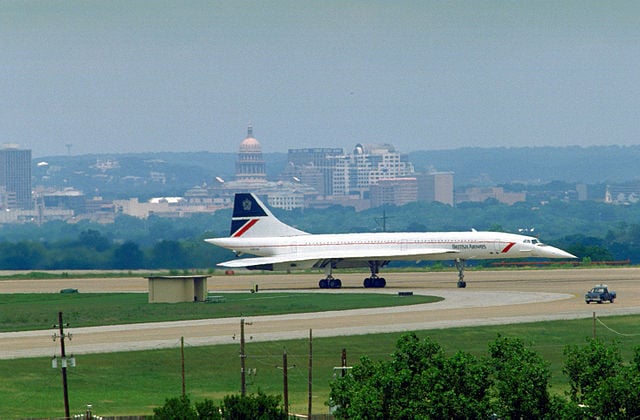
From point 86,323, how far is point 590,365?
42.2 metres

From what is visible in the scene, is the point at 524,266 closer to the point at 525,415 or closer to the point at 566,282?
the point at 566,282

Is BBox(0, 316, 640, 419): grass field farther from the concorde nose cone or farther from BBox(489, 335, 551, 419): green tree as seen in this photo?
the concorde nose cone

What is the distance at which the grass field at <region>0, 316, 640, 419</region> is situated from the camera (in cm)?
5212

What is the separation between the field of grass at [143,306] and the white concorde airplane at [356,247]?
6.37 m

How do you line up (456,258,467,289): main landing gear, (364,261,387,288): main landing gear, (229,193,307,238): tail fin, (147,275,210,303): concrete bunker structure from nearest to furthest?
1. (147,275,210,303): concrete bunker structure
2. (456,258,467,289): main landing gear
3. (364,261,387,288): main landing gear
4. (229,193,307,238): tail fin

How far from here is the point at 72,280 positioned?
121m

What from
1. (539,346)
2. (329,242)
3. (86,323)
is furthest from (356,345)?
(329,242)

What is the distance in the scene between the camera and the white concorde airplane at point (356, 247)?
100875 millimetres

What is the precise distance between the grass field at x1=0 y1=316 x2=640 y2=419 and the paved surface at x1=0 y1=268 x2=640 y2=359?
286cm

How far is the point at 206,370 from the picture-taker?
5891cm

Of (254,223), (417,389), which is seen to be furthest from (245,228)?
(417,389)

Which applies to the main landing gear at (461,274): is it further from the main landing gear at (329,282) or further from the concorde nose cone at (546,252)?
the main landing gear at (329,282)

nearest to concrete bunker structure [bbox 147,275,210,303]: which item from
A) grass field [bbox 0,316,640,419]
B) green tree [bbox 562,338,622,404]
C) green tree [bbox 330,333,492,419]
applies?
grass field [bbox 0,316,640,419]

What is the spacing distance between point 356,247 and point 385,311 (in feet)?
70.9
